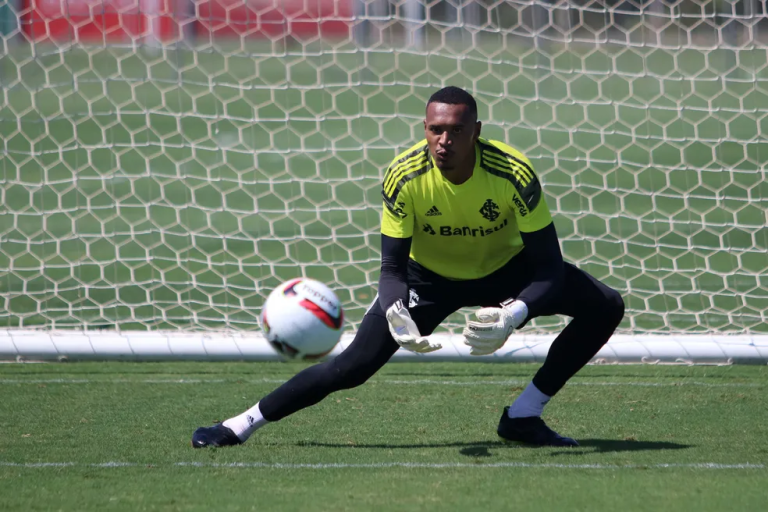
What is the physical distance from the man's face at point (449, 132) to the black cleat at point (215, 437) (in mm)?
1618

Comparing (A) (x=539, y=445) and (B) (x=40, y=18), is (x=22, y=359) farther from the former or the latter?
(A) (x=539, y=445)

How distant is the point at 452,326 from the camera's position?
796 cm

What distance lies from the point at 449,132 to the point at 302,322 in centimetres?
117

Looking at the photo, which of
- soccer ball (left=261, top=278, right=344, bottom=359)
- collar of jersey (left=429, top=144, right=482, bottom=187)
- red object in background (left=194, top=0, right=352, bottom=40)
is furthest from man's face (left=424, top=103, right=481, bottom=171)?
red object in background (left=194, top=0, right=352, bottom=40)

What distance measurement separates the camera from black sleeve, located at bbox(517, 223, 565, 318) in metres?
4.61

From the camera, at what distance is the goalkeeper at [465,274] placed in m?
4.54

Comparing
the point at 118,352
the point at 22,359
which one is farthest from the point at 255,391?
the point at 22,359

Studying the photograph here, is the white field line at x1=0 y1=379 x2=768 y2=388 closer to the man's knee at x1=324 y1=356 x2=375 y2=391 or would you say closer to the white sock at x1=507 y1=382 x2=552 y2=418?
the white sock at x1=507 y1=382 x2=552 y2=418

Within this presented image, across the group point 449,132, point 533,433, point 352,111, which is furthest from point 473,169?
point 352,111

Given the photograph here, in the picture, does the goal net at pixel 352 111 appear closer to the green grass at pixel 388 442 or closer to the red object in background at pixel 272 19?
the red object in background at pixel 272 19

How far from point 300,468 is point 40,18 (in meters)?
5.30

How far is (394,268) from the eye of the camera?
4727 millimetres

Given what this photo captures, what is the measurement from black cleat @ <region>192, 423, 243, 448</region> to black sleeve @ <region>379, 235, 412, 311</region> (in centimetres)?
98

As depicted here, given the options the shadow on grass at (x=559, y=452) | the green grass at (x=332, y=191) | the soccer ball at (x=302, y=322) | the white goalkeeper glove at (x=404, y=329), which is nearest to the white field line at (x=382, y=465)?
the shadow on grass at (x=559, y=452)
